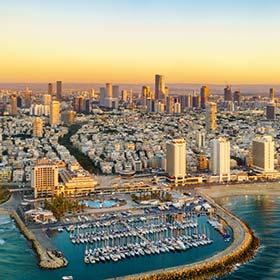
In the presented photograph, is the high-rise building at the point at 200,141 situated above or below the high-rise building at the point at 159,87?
below

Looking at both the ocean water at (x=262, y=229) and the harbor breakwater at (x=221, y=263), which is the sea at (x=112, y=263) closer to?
the ocean water at (x=262, y=229)

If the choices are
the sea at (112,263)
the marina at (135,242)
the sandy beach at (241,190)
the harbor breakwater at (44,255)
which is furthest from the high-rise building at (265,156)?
the harbor breakwater at (44,255)

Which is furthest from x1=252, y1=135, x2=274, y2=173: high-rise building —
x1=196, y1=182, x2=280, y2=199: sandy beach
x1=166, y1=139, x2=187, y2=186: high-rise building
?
x1=166, y1=139, x2=187, y2=186: high-rise building

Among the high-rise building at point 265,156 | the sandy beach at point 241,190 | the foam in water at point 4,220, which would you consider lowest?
the foam in water at point 4,220

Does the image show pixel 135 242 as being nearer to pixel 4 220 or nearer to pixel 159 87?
pixel 4 220

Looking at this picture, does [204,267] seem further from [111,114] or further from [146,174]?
[111,114]

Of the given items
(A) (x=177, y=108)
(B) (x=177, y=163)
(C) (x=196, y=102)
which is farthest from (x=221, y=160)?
(C) (x=196, y=102)
